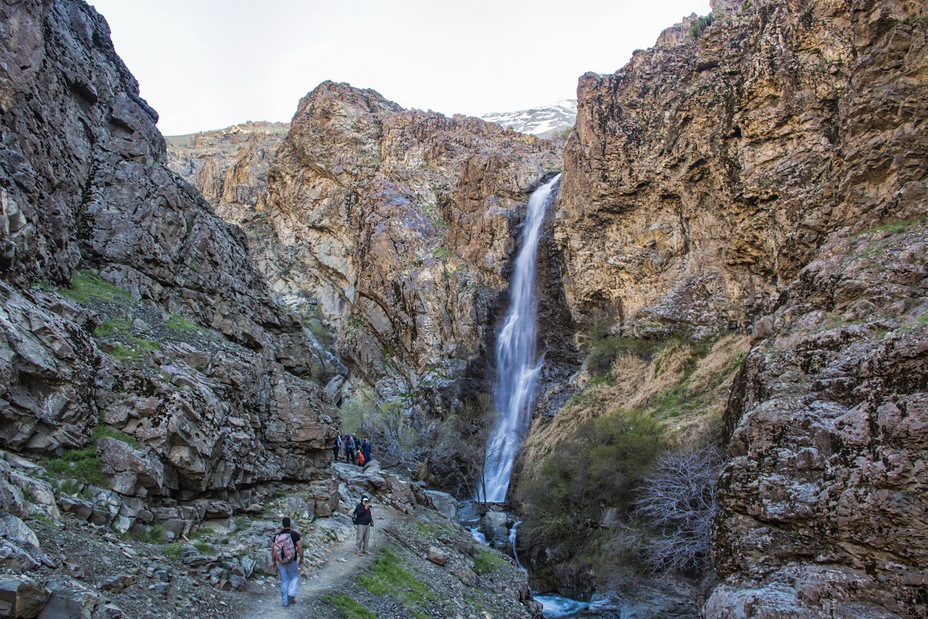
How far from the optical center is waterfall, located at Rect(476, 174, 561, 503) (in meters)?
36.8

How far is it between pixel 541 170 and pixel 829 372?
44554 millimetres

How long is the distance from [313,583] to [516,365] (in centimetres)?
3125

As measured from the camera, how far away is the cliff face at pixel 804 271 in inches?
417

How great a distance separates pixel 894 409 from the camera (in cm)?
1068

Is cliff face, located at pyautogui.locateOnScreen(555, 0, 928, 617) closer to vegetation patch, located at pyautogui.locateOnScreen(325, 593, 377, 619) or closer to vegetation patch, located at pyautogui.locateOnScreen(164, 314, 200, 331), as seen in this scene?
vegetation patch, located at pyautogui.locateOnScreen(325, 593, 377, 619)

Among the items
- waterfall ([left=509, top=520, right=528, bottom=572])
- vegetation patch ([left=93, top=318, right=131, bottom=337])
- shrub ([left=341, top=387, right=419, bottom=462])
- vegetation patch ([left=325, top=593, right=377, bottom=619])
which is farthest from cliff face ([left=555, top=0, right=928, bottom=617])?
shrub ([left=341, top=387, right=419, bottom=462])

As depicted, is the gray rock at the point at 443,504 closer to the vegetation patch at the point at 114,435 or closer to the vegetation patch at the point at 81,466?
the vegetation patch at the point at 114,435

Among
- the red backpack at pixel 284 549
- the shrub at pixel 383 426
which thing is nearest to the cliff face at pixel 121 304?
the red backpack at pixel 284 549

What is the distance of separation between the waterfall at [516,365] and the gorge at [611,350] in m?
0.98

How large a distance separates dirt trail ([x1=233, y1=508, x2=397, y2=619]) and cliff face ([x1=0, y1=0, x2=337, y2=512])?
2.86 m

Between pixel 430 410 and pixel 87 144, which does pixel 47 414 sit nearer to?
pixel 87 144

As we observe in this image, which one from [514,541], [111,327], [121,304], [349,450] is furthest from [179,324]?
[514,541]

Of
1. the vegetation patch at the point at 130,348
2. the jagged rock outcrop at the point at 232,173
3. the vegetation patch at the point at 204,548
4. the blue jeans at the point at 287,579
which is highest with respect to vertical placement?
the jagged rock outcrop at the point at 232,173

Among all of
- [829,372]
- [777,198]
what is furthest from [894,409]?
[777,198]
